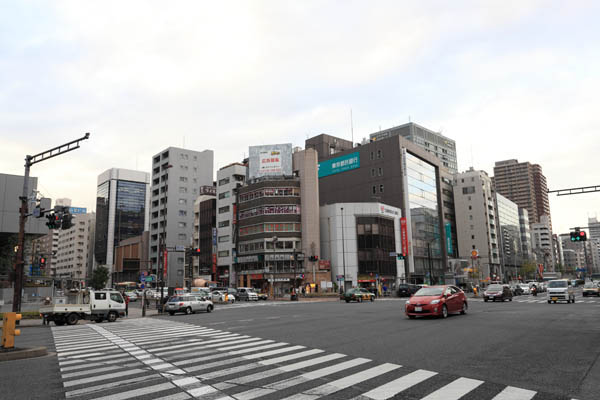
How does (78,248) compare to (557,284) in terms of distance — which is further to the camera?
(78,248)

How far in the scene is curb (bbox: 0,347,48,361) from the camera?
11.3 metres

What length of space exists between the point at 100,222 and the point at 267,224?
117219 millimetres

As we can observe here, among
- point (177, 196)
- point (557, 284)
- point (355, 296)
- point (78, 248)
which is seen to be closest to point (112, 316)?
point (355, 296)

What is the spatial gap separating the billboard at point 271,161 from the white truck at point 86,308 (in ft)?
183

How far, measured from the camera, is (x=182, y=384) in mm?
7906

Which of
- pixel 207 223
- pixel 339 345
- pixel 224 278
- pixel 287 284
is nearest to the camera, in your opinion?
pixel 339 345

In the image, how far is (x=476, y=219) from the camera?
128m

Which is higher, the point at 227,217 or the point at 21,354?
the point at 227,217

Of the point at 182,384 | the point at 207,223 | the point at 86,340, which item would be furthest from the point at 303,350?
the point at 207,223

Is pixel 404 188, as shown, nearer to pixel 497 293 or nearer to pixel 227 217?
pixel 227 217

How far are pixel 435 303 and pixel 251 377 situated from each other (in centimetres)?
1354

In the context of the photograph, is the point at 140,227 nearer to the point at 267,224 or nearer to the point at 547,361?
the point at 267,224

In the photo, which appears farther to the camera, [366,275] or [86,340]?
[366,275]

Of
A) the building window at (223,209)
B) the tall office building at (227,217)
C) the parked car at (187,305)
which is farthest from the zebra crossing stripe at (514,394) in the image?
the building window at (223,209)
